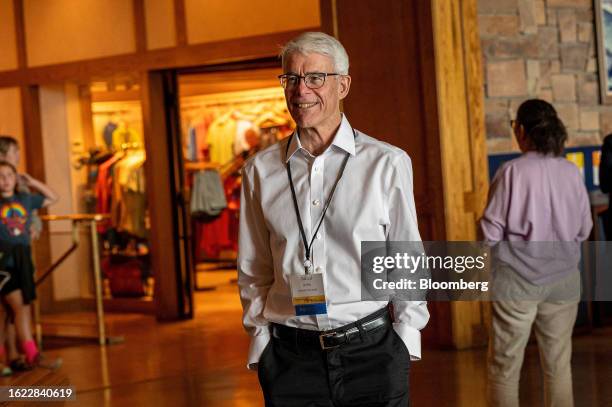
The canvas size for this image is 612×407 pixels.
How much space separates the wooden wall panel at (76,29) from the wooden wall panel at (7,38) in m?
0.17

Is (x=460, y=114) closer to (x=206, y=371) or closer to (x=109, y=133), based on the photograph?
(x=206, y=371)

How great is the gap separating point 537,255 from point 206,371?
345 cm

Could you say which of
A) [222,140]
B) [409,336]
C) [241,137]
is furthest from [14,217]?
[222,140]

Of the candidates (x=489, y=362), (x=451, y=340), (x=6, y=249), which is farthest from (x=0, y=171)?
(x=489, y=362)

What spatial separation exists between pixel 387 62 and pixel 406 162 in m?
4.11

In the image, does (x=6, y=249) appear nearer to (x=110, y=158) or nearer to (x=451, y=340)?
(x=451, y=340)

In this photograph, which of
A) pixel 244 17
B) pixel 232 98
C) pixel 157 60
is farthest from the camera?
pixel 232 98

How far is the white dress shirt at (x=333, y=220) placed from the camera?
2.44m

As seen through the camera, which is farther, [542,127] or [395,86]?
Result: [395,86]

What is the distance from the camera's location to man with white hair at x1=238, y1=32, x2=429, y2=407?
2438 mm

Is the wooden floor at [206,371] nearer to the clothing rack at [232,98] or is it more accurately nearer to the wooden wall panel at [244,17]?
the wooden wall panel at [244,17]

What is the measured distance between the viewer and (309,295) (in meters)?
2.40


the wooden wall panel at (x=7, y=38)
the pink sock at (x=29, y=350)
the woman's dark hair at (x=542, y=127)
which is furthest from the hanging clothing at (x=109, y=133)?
the woman's dark hair at (x=542, y=127)

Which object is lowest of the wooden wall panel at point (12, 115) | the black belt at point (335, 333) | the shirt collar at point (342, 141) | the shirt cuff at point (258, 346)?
the shirt cuff at point (258, 346)
